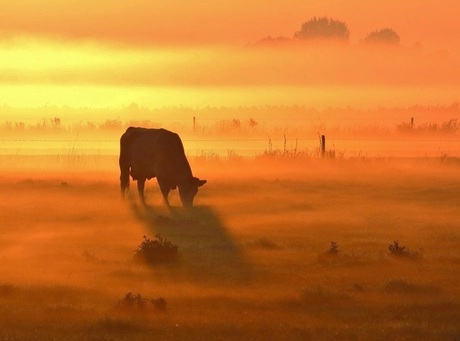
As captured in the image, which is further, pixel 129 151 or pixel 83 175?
pixel 83 175

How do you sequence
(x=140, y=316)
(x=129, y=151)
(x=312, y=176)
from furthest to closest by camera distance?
1. (x=312, y=176)
2. (x=129, y=151)
3. (x=140, y=316)

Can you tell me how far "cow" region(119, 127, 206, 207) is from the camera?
27219 mm

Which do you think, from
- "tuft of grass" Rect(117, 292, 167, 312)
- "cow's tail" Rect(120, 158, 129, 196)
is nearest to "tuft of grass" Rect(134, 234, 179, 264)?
"tuft of grass" Rect(117, 292, 167, 312)

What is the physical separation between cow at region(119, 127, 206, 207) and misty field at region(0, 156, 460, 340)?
1.90 ft

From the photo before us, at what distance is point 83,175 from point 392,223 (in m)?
15.8

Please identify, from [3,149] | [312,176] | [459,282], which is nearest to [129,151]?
[312,176]

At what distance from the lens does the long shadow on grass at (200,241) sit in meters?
17.6

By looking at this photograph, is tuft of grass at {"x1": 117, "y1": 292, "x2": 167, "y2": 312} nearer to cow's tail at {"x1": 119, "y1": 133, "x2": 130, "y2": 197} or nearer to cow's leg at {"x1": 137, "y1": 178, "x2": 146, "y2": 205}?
cow's leg at {"x1": 137, "y1": 178, "x2": 146, "y2": 205}

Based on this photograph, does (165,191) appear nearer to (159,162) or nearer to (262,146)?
(159,162)

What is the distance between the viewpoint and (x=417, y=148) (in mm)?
52469

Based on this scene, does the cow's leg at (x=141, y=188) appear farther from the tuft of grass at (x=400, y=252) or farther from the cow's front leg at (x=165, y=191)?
the tuft of grass at (x=400, y=252)

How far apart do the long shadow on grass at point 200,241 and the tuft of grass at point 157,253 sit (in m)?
0.21

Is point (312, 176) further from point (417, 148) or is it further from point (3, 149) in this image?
point (3, 149)

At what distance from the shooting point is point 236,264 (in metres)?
18.5
